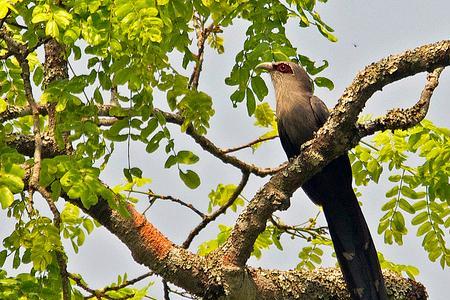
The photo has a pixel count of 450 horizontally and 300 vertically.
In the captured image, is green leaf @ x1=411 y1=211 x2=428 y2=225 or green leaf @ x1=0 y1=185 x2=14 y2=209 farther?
green leaf @ x1=411 y1=211 x2=428 y2=225

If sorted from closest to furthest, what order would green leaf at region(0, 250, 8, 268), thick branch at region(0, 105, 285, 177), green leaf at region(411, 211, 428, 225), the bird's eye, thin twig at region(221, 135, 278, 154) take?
green leaf at region(0, 250, 8, 268) < thick branch at region(0, 105, 285, 177) < green leaf at region(411, 211, 428, 225) < thin twig at region(221, 135, 278, 154) < the bird's eye

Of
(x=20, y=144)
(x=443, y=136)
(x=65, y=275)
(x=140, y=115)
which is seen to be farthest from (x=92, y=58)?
(x=443, y=136)

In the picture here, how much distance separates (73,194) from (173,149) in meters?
0.84

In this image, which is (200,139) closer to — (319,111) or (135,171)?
(319,111)

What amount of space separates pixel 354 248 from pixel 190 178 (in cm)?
135

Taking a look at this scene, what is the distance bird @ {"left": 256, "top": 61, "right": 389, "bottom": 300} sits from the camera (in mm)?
4901

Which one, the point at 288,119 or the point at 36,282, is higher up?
the point at 288,119

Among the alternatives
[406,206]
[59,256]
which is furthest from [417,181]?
[59,256]

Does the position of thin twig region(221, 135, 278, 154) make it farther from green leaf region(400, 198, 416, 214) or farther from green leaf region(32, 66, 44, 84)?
green leaf region(32, 66, 44, 84)

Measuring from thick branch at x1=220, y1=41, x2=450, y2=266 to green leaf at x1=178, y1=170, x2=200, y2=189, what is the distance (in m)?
0.31

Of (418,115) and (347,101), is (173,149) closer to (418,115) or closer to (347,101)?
(347,101)

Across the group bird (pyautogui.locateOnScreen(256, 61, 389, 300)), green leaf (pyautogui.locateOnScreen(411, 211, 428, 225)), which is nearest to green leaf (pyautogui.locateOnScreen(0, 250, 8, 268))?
bird (pyautogui.locateOnScreen(256, 61, 389, 300))

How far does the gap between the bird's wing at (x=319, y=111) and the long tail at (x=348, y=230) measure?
1.23ft

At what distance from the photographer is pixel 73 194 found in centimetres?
367
